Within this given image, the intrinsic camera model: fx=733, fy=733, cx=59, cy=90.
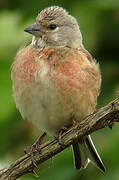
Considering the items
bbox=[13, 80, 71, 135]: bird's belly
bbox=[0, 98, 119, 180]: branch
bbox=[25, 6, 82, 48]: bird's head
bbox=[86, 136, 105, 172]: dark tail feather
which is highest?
bbox=[25, 6, 82, 48]: bird's head

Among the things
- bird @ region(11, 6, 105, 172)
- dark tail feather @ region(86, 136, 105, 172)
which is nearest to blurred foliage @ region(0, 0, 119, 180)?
dark tail feather @ region(86, 136, 105, 172)

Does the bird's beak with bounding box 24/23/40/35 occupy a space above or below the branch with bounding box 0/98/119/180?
above

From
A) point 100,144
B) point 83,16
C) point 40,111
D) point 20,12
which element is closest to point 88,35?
point 83,16

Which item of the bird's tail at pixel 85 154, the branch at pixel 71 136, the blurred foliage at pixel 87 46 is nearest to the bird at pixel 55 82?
the bird's tail at pixel 85 154

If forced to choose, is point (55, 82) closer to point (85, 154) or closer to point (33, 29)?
point (33, 29)

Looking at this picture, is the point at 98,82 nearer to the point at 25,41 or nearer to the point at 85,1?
the point at 25,41

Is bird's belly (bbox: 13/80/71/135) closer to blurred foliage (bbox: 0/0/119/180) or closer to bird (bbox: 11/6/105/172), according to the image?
bird (bbox: 11/6/105/172)
